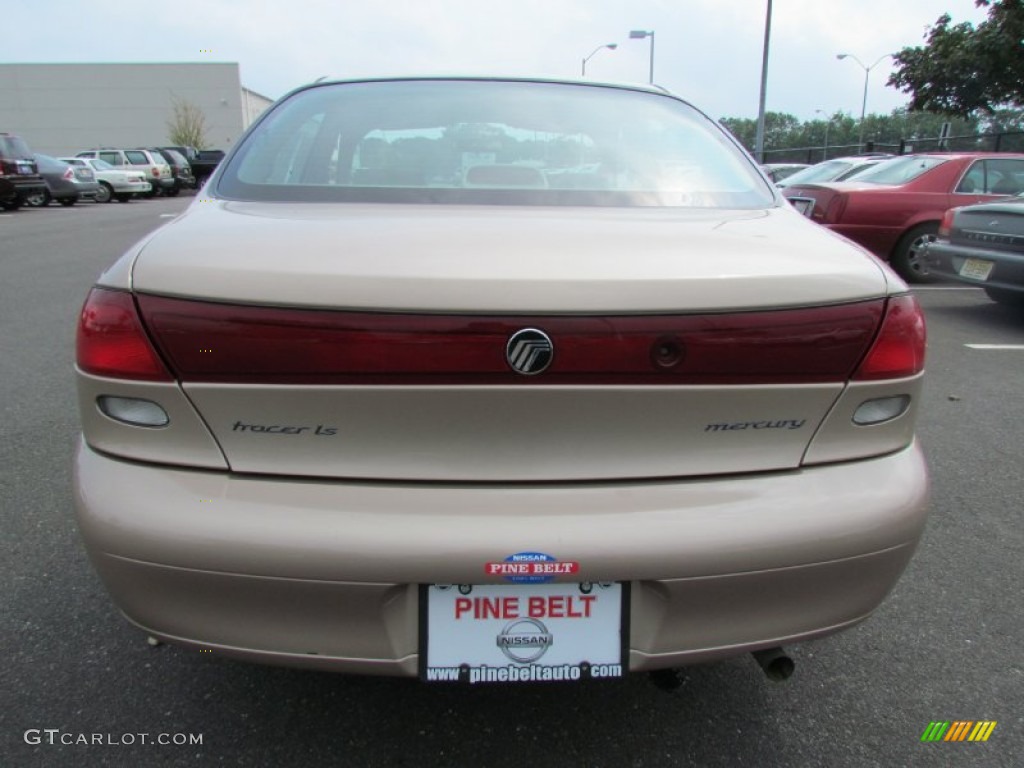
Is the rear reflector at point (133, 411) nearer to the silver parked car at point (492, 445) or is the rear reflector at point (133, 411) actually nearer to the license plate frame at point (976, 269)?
the silver parked car at point (492, 445)

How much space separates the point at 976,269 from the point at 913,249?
180 centimetres

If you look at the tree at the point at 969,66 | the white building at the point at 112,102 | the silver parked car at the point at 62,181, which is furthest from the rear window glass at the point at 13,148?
the white building at the point at 112,102

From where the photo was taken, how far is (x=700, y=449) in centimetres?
147

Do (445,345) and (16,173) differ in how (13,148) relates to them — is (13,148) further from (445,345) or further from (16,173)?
(445,345)

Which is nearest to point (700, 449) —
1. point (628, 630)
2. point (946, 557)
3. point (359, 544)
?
point (628, 630)

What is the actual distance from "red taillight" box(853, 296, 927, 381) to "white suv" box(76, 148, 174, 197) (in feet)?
91.2

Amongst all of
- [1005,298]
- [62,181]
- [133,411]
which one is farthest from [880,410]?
[62,181]

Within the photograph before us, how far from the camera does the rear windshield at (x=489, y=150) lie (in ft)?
6.35

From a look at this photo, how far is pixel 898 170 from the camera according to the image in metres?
8.59

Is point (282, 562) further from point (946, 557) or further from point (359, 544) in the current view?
point (946, 557)

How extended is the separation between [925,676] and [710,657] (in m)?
0.91

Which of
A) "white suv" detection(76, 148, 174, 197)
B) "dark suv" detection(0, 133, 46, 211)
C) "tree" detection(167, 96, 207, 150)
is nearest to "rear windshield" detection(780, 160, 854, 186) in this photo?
"dark suv" detection(0, 133, 46, 211)

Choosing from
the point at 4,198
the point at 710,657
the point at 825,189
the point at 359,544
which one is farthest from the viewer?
the point at 4,198

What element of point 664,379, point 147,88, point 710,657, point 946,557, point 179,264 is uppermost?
point 147,88
